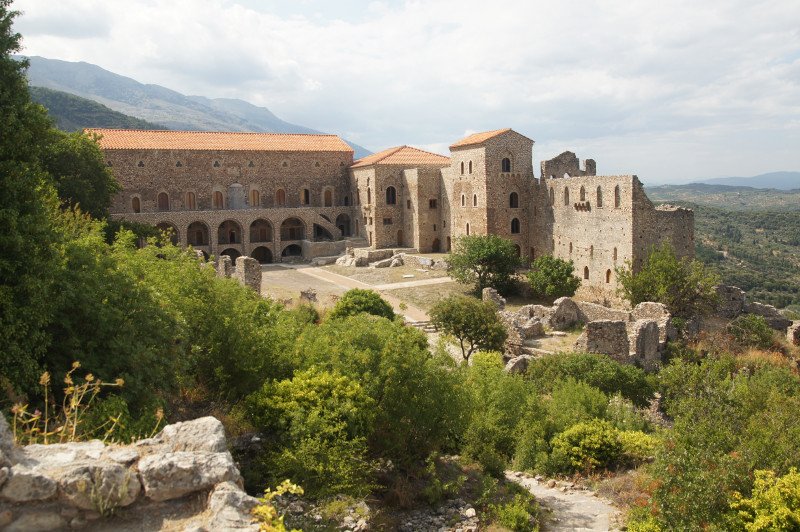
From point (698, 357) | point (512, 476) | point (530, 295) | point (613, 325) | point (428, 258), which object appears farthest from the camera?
point (428, 258)

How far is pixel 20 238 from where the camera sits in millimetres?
8430

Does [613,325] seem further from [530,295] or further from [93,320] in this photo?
[93,320]

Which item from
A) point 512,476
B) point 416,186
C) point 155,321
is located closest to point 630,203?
point 416,186

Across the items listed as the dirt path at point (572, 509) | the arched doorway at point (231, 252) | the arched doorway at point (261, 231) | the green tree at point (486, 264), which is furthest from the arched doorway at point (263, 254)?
the dirt path at point (572, 509)

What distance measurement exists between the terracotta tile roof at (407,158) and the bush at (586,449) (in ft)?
120

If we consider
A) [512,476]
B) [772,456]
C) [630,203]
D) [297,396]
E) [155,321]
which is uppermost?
[630,203]

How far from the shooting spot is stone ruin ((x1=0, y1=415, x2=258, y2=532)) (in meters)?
5.14

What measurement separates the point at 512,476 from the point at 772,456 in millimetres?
5266

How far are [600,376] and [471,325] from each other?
20.1 feet

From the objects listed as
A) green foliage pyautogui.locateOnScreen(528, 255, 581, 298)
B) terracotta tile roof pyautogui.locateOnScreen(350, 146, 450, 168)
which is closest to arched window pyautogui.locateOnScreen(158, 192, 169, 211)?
terracotta tile roof pyautogui.locateOnScreen(350, 146, 450, 168)

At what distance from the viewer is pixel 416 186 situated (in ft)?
155

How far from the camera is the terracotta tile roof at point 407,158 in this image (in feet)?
164

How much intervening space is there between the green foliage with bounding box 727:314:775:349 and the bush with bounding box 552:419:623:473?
15745 mm

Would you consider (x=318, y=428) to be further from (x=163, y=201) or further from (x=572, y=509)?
(x=163, y=201)
